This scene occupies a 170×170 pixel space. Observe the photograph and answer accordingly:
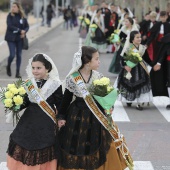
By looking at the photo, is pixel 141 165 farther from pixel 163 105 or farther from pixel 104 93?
pixel 163 105

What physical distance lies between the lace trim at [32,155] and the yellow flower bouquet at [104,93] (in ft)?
2.15

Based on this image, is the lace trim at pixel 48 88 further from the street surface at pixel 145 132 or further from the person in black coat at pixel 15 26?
the person in black coat at pixel 15 26

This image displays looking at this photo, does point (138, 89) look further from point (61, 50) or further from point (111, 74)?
point (61, 50)

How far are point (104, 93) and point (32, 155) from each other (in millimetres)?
913

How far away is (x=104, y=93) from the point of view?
535 cm

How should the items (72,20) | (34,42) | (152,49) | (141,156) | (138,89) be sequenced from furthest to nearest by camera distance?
(72,20), (34,42), (152,49), (138,89), (141,156)

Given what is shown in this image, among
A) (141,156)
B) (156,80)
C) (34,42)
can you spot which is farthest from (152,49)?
(34,42)

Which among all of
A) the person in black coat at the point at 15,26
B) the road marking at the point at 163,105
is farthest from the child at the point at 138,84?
the person in black coat at the point at 15,26

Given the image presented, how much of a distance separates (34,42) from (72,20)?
58.2ft

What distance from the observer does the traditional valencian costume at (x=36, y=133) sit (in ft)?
17.1

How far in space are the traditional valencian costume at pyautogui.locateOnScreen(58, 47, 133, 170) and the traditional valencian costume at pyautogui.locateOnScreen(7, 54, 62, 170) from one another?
12 centimetres

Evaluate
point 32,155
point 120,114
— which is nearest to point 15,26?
point 120,114

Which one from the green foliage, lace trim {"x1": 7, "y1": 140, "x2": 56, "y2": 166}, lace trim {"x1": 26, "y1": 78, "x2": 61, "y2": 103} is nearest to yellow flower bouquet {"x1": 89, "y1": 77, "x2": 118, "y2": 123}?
the green foliage

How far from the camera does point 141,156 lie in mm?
7090
